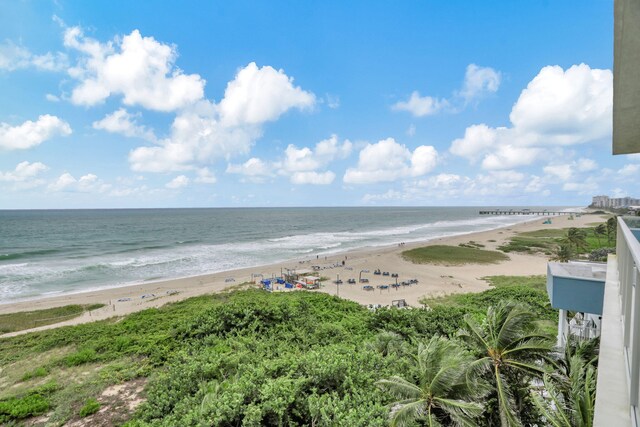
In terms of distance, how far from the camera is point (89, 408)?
32.4 ft

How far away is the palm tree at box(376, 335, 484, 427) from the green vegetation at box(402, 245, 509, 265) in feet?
122

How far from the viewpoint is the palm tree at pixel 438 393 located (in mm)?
7238

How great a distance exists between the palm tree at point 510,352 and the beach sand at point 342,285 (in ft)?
57.3

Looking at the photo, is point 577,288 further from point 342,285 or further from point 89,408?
point 342,285

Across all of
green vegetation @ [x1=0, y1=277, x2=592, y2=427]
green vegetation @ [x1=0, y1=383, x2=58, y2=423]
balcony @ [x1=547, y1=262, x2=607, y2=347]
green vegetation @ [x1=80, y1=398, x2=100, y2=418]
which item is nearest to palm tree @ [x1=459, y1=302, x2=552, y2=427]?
green vegetation @ [x1=0, y1=277, x2=592, y2=427]

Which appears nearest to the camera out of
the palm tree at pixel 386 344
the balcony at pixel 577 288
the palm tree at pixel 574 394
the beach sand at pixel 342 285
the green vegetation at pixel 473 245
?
the palm tree at pixel 574 394

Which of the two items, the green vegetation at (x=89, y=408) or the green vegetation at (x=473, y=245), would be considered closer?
the green vegetation at (x=89, y=408)

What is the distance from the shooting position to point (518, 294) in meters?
22.7

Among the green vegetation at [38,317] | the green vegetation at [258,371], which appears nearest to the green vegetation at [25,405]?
the green vegetation at [258,371]

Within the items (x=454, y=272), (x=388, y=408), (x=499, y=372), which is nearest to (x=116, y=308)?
(x=388, y=408)

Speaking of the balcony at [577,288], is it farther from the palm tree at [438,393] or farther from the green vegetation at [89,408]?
the green vegetation at [89,408]

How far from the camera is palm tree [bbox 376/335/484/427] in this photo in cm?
724

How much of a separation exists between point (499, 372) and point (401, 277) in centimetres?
2805

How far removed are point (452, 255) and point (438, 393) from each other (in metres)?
43.6
